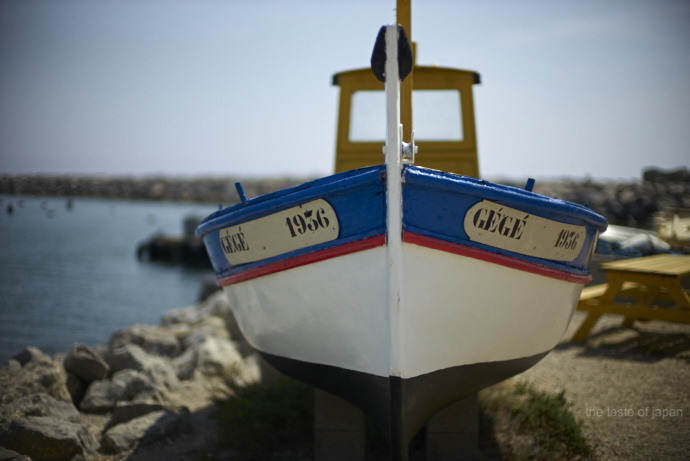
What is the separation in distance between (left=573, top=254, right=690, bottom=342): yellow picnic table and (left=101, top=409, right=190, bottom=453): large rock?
466 cm

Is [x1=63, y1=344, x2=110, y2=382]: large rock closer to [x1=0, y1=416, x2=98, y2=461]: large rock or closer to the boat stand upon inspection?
[x1=0, y1=416, x2=98, y2=461]: large rock

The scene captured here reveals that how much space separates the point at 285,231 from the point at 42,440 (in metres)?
2.35

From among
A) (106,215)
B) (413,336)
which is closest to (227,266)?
(413,336)

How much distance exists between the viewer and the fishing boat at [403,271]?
2916 millimetres

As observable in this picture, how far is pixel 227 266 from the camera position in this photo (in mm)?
3955

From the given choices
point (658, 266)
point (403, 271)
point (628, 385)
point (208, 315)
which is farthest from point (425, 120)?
point (208, 315)

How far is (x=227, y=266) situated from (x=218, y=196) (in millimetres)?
57590

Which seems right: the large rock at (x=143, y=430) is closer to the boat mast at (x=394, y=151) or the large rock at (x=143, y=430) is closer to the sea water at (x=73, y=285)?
the boat mast at (x=394, y=151)

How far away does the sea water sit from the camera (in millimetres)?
11969

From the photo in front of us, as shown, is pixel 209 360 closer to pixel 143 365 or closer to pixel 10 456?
pixel 143 365

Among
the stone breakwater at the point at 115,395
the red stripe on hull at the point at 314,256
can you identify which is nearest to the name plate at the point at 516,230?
the red stripe on hull at the point at 314,256

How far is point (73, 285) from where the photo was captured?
1764cm

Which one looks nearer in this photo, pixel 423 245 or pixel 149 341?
pixel 423 245

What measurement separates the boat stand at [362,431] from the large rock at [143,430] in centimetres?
128
